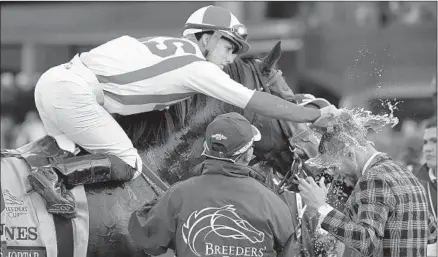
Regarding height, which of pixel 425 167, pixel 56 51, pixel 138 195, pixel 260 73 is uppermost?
pixel 260 73

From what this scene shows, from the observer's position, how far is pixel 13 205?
15.2 ft

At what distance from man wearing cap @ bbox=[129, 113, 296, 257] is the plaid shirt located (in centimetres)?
32

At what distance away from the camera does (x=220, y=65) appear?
5.03 m

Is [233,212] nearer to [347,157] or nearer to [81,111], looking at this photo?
[347,157]

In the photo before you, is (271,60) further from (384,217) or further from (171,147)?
(384,217)

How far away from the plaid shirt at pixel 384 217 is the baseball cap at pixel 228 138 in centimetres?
58

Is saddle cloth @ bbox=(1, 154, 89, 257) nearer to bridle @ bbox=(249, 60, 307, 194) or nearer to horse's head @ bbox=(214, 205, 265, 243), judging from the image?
horse's head @ bbox=(214, 205, 265, 243)

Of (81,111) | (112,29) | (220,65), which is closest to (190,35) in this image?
(220,65)

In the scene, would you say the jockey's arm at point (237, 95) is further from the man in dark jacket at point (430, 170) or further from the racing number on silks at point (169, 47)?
the man in dark jacket at point (430, 170)

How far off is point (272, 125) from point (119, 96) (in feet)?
2.90

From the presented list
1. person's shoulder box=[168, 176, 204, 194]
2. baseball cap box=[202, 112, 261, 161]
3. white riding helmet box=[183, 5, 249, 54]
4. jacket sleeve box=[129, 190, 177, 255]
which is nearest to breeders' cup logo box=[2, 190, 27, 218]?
jacket sleeve box=[129, 190, 177, 255]

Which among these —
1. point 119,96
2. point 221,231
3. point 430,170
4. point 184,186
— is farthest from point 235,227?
point 430,170

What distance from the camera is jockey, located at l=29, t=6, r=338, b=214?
4.66 m

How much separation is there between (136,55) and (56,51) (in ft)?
45.4
